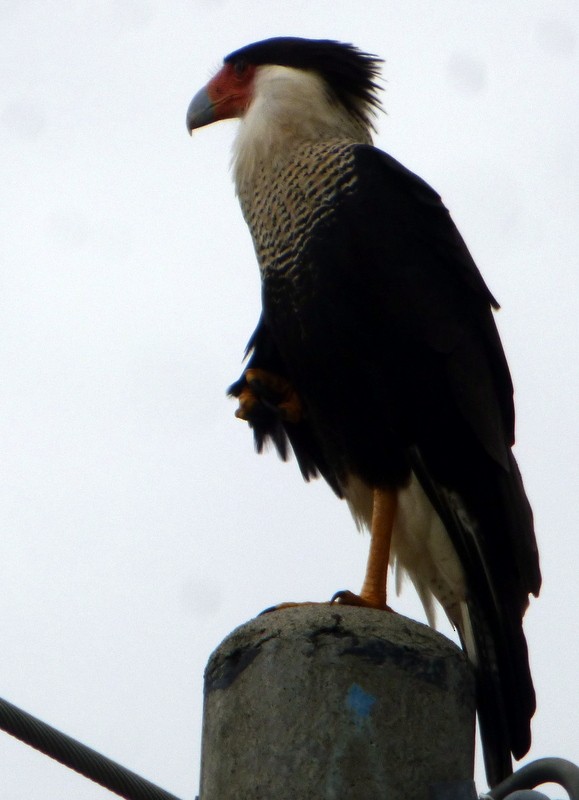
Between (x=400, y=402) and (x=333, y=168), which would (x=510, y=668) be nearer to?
(x=400, y=402)

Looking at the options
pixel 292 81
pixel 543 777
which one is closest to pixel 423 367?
pixel 292 81

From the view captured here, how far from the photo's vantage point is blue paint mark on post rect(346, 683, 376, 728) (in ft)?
7.84

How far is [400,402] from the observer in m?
3.49

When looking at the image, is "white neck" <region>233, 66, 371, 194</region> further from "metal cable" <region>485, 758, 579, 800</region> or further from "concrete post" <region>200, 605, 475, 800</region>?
"metal cable" <region>485, 758, 579, 800</region>

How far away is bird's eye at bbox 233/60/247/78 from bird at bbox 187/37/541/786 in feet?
1.49

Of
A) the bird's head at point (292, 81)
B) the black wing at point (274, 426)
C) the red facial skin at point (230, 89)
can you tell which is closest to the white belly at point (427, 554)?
the black wing at point (274, 426)

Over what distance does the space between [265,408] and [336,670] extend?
154cm

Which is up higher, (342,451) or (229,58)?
(229,58)

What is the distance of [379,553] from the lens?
137 inches

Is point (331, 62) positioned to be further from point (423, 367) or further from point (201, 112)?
point (423, 367)

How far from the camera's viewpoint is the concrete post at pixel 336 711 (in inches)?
92.9

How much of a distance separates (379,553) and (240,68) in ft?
6.57

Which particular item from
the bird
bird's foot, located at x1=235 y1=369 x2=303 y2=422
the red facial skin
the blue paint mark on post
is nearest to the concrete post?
the blue paint mark on post

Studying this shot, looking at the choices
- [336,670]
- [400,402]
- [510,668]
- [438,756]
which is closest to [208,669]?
[336,670]
